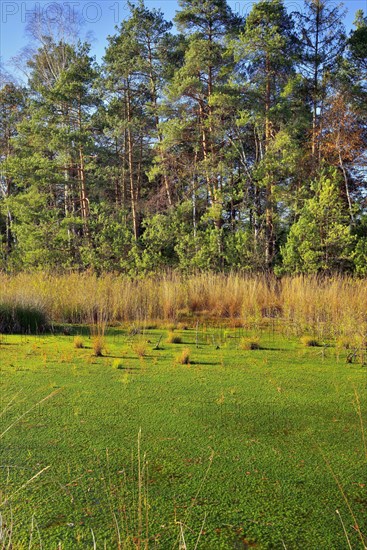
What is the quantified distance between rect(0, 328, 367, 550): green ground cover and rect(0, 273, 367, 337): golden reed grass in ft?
10.1

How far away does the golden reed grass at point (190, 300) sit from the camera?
7.48m

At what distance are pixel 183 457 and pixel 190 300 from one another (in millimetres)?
7084

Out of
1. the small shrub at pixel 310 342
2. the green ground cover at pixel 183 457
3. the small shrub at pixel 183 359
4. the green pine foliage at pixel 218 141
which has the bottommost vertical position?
the small shrub at pixel 310 342

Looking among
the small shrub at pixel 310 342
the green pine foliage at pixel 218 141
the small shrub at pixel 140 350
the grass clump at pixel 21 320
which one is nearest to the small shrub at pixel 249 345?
the small shrub at pixel 310 342

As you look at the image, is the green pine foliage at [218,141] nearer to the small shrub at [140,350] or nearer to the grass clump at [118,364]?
the small shrub at [140,350]

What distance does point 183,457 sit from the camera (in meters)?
2.38

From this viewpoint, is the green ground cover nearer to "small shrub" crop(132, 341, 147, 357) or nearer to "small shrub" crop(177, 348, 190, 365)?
"small shrub" crop(177, 348, 190, 365)

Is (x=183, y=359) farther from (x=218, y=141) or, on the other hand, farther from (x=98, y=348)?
(x=218, y=141)

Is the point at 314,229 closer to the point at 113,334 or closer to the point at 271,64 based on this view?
the point at 271,64

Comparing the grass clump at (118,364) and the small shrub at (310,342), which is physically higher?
the grass clump at (118,364)

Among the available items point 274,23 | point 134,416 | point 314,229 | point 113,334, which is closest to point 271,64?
point 274,23

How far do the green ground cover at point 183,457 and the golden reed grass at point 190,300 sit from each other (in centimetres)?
309

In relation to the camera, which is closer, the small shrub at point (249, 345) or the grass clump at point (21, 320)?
the small shrub at point (249, 345)

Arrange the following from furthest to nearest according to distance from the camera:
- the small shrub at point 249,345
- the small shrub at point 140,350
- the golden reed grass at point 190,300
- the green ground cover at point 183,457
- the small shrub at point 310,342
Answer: the golden reed grass at point 190,300 < the small shrub at point 310,342 < the small shrub at point 249,345 < the small shrub at point 140,350 < the green ground cover at point 183,457
